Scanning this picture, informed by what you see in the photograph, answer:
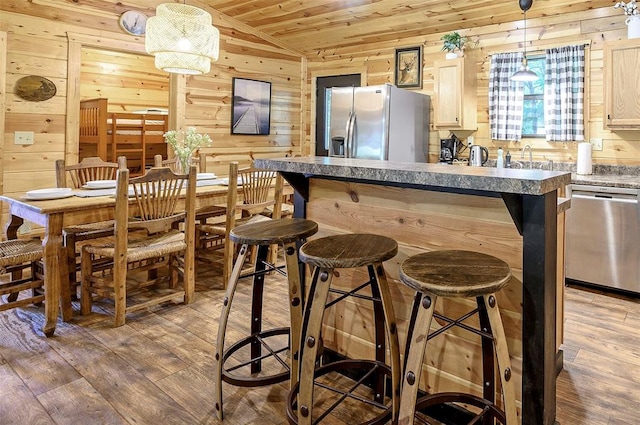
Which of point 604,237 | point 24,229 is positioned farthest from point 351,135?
point 24,229

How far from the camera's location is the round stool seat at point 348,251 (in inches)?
58.9

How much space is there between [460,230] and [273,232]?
75 centimetres

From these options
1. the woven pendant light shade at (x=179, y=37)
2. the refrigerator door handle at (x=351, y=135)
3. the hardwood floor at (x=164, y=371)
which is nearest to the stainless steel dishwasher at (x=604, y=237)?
the hardwood floor at (x=164, y=371)

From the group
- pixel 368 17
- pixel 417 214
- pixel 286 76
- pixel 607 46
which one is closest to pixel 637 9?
pixel 607 46

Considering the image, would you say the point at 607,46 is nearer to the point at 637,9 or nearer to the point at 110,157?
the point at 637,9

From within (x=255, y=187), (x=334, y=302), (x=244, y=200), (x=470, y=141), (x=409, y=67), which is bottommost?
(x=334, y=302)

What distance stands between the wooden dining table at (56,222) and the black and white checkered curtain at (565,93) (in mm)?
3916

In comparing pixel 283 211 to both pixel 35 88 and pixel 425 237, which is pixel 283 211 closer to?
pixel 425 237

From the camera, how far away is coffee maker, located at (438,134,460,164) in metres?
4.88

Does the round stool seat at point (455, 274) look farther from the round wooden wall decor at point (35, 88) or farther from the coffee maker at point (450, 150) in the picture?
the round wooden wall decor at point (35, 88)

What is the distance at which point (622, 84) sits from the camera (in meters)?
3.62

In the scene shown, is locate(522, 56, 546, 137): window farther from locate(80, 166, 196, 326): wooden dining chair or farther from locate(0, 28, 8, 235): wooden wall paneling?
locate(0, 28, 8, 235): wooden wall paneling

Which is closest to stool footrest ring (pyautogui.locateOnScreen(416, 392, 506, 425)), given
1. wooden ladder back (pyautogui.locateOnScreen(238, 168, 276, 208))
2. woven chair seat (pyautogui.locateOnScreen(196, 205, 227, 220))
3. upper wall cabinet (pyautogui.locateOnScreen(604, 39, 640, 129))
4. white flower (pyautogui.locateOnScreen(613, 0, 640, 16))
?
wooden ladder back (pyautogui.locateOnScreen(238, 168, 276, 208))

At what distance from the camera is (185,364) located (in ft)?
7.58
